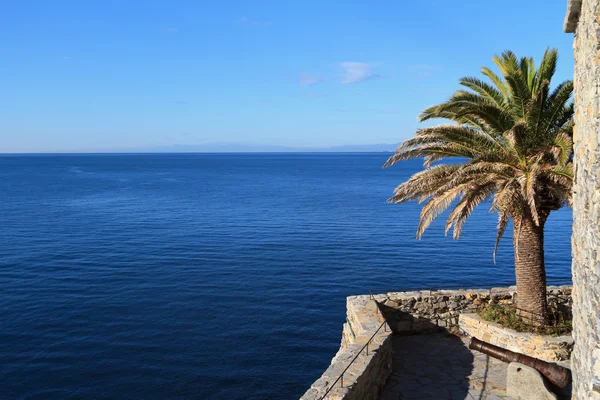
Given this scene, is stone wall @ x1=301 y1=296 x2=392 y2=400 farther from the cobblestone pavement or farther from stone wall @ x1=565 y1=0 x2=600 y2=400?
stone wall @ x1=565 y1=0 x2=600 y2=400

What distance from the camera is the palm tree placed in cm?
1260

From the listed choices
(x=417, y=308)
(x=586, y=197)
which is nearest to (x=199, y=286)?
(x=417, y=308)

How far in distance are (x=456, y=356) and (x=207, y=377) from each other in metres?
11.6

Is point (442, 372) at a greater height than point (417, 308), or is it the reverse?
point (417, 308)

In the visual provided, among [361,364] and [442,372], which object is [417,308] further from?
[361,364]

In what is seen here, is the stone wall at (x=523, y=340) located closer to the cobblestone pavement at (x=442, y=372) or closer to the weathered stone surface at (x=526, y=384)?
the cobblestone pavement at (x=442, y=372)

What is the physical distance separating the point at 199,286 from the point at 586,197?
29.3 meters

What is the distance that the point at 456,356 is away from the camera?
44.0 feet

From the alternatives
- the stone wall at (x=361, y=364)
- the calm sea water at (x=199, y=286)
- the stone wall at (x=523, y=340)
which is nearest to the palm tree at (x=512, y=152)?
the stone wall at (x=523, y=340)

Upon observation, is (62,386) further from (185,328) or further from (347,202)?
(347,202)

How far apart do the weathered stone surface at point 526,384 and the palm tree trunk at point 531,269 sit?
3.48m

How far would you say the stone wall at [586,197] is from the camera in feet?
17.1

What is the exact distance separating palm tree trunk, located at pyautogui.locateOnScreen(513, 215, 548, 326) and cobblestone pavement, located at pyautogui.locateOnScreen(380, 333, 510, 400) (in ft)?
6.52

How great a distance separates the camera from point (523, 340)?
13.2 meters
